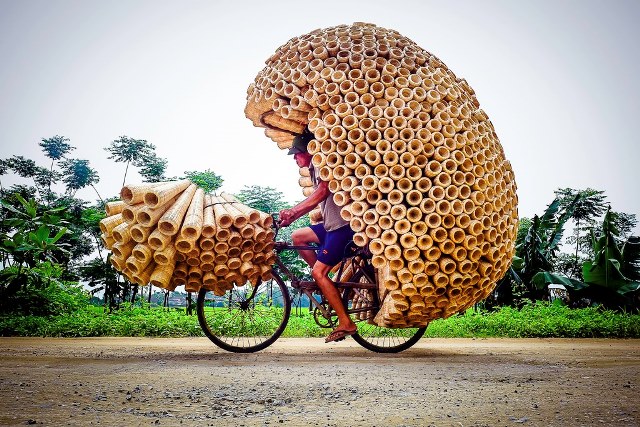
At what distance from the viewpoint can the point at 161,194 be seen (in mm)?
4223

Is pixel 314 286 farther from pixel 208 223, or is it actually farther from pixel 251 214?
pixel 208 223

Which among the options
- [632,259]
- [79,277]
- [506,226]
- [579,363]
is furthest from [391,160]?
[632,259]

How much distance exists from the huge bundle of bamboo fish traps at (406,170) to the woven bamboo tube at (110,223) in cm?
191

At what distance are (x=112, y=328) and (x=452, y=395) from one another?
249 inches

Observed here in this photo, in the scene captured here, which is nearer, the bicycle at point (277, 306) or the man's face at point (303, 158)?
the bicycle at point (277, 306)

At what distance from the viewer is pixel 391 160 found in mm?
4336

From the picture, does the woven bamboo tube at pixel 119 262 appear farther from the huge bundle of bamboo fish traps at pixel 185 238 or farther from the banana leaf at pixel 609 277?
the banana leaf at pixel 609 277

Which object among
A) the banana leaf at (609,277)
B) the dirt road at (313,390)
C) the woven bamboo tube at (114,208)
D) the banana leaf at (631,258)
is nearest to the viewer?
the dirt road at (313,390)

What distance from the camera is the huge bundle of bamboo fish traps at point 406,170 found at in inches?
168

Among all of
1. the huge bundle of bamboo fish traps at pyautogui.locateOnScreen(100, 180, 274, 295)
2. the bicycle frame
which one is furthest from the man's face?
the bicycle frame

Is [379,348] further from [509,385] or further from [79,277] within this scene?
[79,277]

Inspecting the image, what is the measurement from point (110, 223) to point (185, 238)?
2.58 feet

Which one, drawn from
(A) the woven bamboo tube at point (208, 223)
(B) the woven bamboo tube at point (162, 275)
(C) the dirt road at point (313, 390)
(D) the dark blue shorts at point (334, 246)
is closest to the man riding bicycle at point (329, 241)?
(D) the dark blue shorts at point (334, 246)

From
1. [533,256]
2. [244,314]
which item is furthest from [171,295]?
[533,256]
